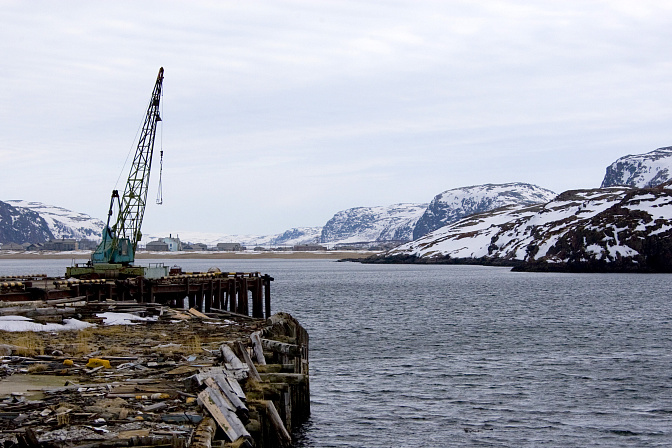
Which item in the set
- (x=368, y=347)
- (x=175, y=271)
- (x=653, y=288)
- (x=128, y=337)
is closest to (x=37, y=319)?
(x=128, y=337)

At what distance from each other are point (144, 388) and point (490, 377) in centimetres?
2168

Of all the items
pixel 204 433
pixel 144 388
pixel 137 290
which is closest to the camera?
pixel 204 433

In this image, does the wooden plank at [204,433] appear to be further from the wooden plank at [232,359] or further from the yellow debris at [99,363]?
the yellow debris at [99,363]

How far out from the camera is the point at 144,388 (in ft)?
61.9

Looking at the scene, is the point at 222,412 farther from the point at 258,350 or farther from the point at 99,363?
the point at 258,350

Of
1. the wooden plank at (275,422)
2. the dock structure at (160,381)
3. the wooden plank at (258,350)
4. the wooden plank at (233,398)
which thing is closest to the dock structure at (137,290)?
the dock structure at (160,381)

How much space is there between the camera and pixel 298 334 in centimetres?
3572

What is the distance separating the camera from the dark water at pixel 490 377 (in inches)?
1046

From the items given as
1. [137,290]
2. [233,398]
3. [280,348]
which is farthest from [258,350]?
A: [137,290]

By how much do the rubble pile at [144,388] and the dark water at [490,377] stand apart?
4.06 meters

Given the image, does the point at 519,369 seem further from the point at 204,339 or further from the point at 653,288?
the point at 653,288

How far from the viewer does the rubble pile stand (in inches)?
589

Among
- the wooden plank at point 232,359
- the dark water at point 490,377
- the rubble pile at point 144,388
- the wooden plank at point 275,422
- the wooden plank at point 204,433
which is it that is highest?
the wooden plank at point 232,359

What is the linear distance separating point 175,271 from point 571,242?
120696mm
